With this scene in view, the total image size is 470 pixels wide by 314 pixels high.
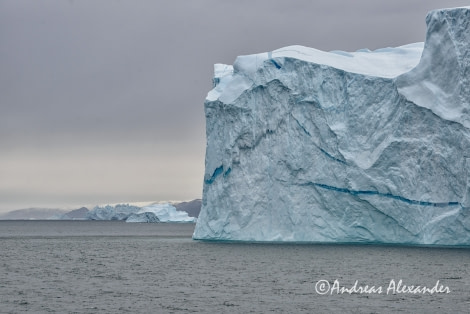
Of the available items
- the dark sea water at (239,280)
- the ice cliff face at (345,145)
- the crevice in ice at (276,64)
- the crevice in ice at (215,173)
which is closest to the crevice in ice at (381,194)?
the ice cliff face at (345,145)

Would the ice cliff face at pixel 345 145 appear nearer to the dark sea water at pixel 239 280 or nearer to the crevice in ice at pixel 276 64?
the crevice in ice at pixel 276 64

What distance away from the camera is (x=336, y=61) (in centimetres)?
3847

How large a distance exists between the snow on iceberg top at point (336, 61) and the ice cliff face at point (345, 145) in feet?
0.19

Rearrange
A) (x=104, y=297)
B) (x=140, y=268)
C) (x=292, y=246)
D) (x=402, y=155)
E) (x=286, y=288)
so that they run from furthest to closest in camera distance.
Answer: (x=292, y=246) → (x=402, y=155) → (x=140, y=268) → (x=286, y=288) → (x=104, y=297)

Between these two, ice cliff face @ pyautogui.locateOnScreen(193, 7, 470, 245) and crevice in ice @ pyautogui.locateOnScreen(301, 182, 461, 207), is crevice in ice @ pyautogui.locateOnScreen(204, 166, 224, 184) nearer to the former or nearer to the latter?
ice cliff face @ pyautogui.locateOnScreen(193, 7, 470, 245)

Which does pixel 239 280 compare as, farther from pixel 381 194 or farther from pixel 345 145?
pixel 345 145

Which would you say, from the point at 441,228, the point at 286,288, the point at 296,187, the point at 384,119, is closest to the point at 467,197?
the point at 441,228

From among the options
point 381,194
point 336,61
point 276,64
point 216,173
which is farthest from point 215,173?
point 381,194

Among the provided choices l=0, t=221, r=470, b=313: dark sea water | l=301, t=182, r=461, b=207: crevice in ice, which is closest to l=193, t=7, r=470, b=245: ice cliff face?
l=301, t=182, r=461, b=207: crevice in ice

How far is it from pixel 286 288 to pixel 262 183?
42.4 feet

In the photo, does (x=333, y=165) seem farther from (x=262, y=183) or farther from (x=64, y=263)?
(x=64, y=263)

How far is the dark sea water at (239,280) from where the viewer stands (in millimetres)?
21609

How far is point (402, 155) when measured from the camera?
115 ft

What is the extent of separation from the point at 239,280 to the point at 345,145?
11042 mm
